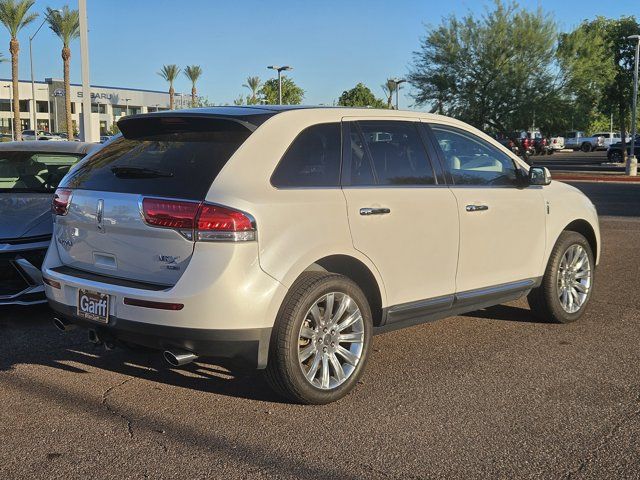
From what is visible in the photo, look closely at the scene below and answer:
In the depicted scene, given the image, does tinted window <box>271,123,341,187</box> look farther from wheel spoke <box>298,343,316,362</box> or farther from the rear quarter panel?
wheel spoke <box>298,343,316,362</box>

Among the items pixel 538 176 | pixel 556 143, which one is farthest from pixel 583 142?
pixel 538 176

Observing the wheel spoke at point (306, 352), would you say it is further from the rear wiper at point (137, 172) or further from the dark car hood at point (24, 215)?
the dark car hood at point (24, 215)

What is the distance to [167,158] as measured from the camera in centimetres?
423

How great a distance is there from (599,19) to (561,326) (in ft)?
146

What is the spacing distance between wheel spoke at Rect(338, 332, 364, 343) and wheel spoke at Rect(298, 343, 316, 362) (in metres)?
0.22

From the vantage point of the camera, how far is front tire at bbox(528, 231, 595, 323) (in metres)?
6.00

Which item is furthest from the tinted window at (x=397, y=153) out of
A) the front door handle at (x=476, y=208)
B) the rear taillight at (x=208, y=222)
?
the rear taillight at (x=208, y=222)

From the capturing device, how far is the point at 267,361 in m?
4.05

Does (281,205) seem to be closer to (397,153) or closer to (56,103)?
(397,153)

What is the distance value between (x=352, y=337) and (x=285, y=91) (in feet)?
234

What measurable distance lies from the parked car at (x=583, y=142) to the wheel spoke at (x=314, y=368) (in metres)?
67.4

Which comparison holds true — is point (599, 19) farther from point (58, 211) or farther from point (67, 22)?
point (58, 211)

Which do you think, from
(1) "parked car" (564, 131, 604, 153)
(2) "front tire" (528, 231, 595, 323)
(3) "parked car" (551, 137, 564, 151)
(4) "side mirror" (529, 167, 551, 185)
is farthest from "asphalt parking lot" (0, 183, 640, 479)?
(1) "parked car" (564, 131, 604, 153)

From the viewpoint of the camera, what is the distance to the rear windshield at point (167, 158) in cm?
402
